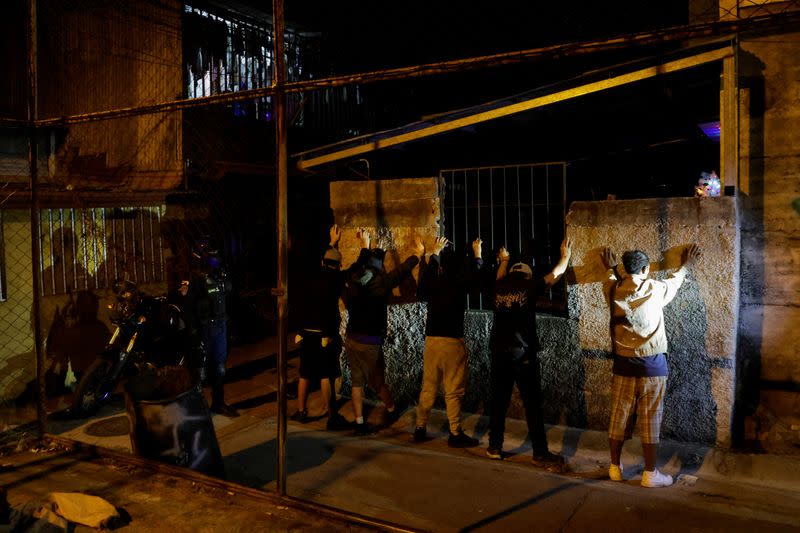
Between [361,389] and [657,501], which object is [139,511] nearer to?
[361,389]

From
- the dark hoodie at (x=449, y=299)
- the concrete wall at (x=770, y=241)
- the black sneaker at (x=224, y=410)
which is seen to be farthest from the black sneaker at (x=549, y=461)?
the black sneaker at (x=224, y=410)

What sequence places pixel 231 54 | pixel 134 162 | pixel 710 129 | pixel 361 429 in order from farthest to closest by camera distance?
pixel 231 54, pixel 134 162, pixel 710 129, pixel 361 429

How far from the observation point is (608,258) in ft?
20.5

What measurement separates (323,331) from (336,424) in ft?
3.44

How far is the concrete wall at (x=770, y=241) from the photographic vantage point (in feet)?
19.4

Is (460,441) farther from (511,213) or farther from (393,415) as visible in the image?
(511,213)

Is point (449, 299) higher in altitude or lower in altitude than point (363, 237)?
lower

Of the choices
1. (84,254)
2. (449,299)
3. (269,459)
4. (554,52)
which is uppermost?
(554,52)

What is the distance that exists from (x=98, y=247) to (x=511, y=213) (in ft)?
19.6

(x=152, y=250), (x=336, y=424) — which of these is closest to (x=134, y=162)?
(x=152, y=250)

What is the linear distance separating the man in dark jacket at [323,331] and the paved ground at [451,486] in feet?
1.72

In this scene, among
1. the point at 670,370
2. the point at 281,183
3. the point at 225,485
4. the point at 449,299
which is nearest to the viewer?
the point at 281,183

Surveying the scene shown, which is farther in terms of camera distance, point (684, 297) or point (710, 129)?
point (710, 129)

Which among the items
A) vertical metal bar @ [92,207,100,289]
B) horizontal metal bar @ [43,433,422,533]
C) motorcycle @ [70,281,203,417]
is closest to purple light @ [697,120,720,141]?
horizontal metal bar @ [43,433,422,533]
